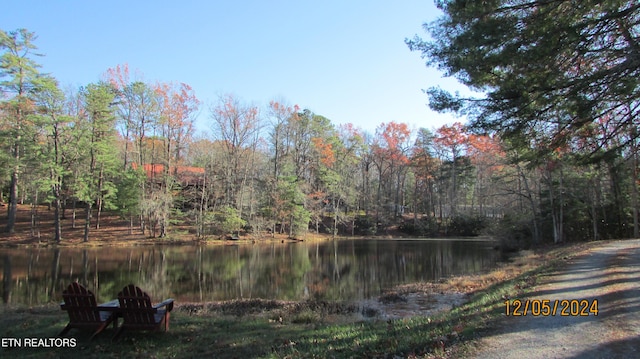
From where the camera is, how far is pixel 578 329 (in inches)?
206

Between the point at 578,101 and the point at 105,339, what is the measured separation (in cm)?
1063

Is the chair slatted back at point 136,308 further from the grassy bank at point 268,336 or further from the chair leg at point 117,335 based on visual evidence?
→ the grassy bank at point 268,336

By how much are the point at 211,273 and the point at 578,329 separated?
52.1 feet

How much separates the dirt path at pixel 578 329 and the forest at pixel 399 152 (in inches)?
152

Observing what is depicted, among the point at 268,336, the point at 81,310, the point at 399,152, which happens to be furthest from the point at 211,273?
the point at 399,152

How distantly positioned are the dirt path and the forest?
385 cm

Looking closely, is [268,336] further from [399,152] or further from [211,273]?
[399,152]

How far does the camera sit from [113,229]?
3516 cm

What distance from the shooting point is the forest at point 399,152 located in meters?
8.23

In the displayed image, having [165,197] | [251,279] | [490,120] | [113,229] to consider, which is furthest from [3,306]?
[113,229]

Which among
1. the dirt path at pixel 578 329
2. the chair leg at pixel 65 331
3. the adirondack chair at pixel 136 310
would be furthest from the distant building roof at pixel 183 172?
the dirt path at pixel 578 329

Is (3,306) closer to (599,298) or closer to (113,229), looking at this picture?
(599,298)
